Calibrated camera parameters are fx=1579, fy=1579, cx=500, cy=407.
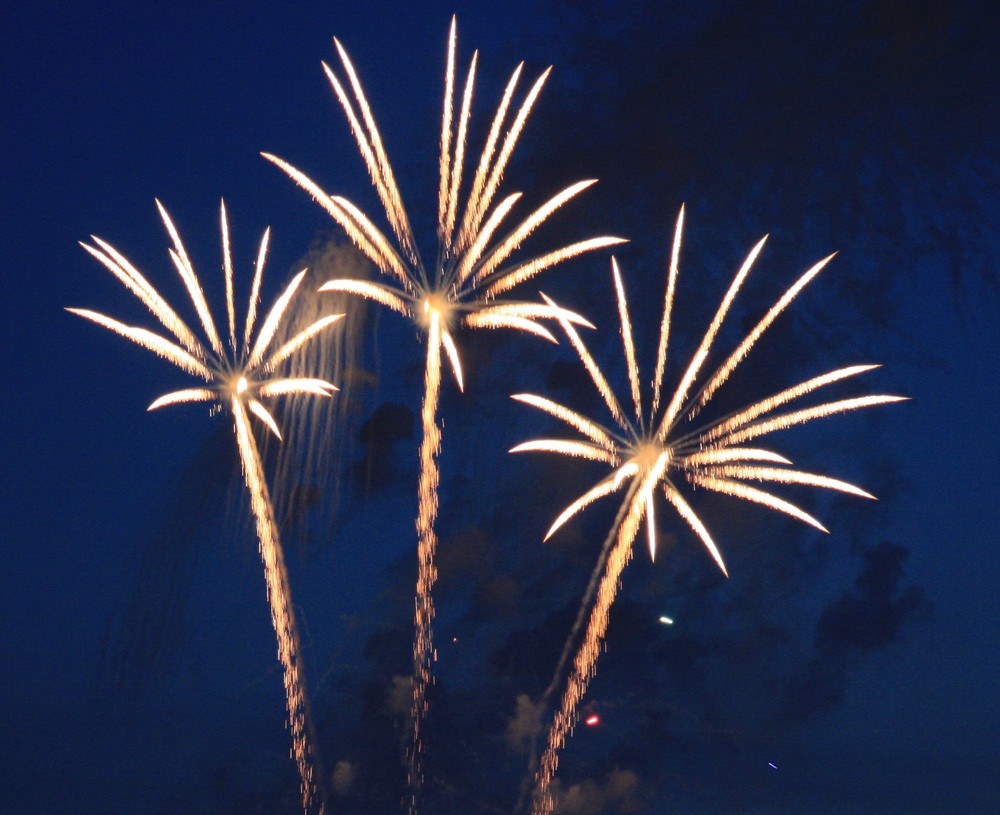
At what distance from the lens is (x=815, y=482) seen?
31.0m

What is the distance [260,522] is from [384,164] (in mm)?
7690

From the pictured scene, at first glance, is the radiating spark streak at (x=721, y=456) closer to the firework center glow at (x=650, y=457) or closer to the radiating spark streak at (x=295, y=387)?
the firework center glow at (x=650, y=457)

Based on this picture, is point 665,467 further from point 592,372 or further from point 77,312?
point 77,312

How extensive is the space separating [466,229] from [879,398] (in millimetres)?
8796

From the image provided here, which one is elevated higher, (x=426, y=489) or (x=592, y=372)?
(x=592, y=372)

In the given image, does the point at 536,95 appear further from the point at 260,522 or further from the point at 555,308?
the point at 260,522

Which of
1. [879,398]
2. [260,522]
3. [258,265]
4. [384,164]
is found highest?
[384,164]

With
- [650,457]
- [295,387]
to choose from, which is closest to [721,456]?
[650,457]

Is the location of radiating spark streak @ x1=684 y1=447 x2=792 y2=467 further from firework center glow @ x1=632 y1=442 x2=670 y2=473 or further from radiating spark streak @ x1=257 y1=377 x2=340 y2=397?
radiating spark streak @ x1=257 y1=377 x2=340 y2=397

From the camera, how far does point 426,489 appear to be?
104ft

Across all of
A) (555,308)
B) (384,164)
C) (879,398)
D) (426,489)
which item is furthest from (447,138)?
(879,398)

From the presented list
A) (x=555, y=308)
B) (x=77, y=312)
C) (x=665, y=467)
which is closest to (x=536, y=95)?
(x=555, y=308)

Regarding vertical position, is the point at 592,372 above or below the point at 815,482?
above

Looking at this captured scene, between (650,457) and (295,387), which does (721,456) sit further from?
(295,387)
